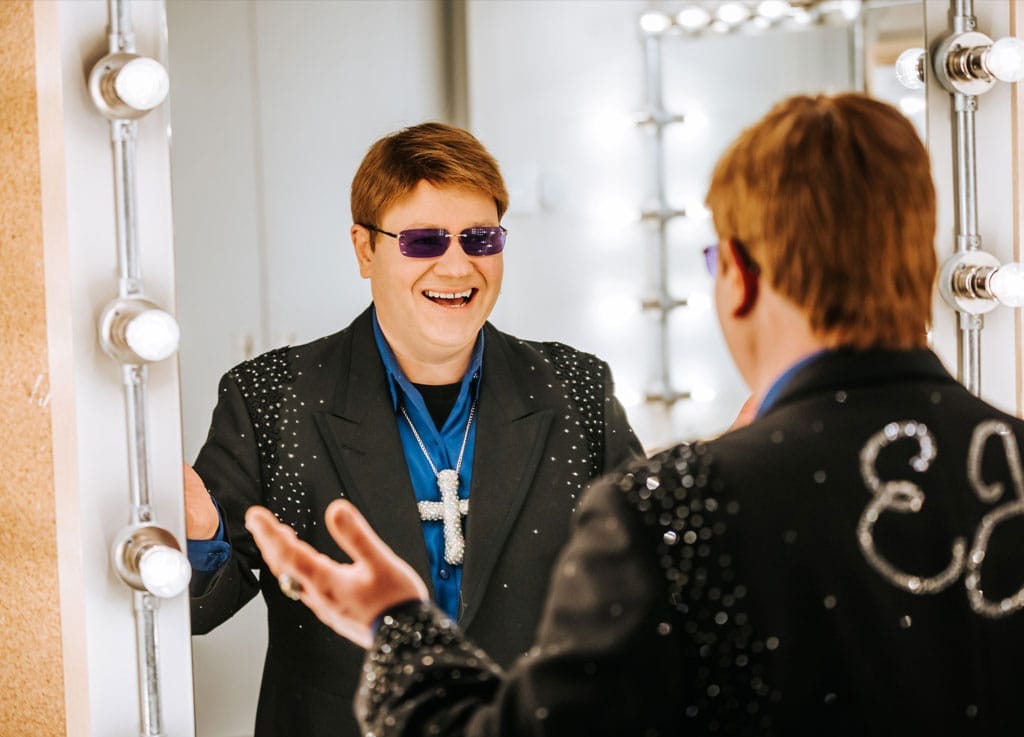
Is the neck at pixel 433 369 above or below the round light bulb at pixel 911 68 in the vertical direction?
below

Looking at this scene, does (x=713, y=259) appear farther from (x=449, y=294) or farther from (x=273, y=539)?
(x=273, y=539)

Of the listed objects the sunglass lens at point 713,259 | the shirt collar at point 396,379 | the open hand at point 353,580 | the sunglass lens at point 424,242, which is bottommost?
the open hand at point 353,580

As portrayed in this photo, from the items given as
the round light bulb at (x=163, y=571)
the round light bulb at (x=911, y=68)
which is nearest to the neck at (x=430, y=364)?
the round light bulb at (x=163, y=571)

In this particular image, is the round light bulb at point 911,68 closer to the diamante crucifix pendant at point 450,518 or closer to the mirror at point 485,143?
the mirror at point 485,143

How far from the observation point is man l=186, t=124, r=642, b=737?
3.06 ft

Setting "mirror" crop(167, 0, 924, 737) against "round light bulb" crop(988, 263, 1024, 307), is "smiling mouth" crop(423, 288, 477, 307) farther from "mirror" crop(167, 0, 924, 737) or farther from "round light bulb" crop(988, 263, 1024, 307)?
"round light bulb" crop(988, 263, 1024, 307)

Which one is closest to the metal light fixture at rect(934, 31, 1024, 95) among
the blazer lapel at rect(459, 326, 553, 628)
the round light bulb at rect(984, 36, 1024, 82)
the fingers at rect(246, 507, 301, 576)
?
the round light bulb at rect(984, 36, 1024, 82)

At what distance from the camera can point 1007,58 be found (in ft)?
3.62

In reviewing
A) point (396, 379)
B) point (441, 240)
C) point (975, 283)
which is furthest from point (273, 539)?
point (975, 283)

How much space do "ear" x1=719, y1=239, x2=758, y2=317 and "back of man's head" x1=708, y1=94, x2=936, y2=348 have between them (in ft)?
0.03

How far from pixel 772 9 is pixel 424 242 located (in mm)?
364

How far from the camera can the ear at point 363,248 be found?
3.09 ft

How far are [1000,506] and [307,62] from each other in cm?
59

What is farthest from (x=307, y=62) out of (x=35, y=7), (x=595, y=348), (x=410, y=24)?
(x=595, y=348)
